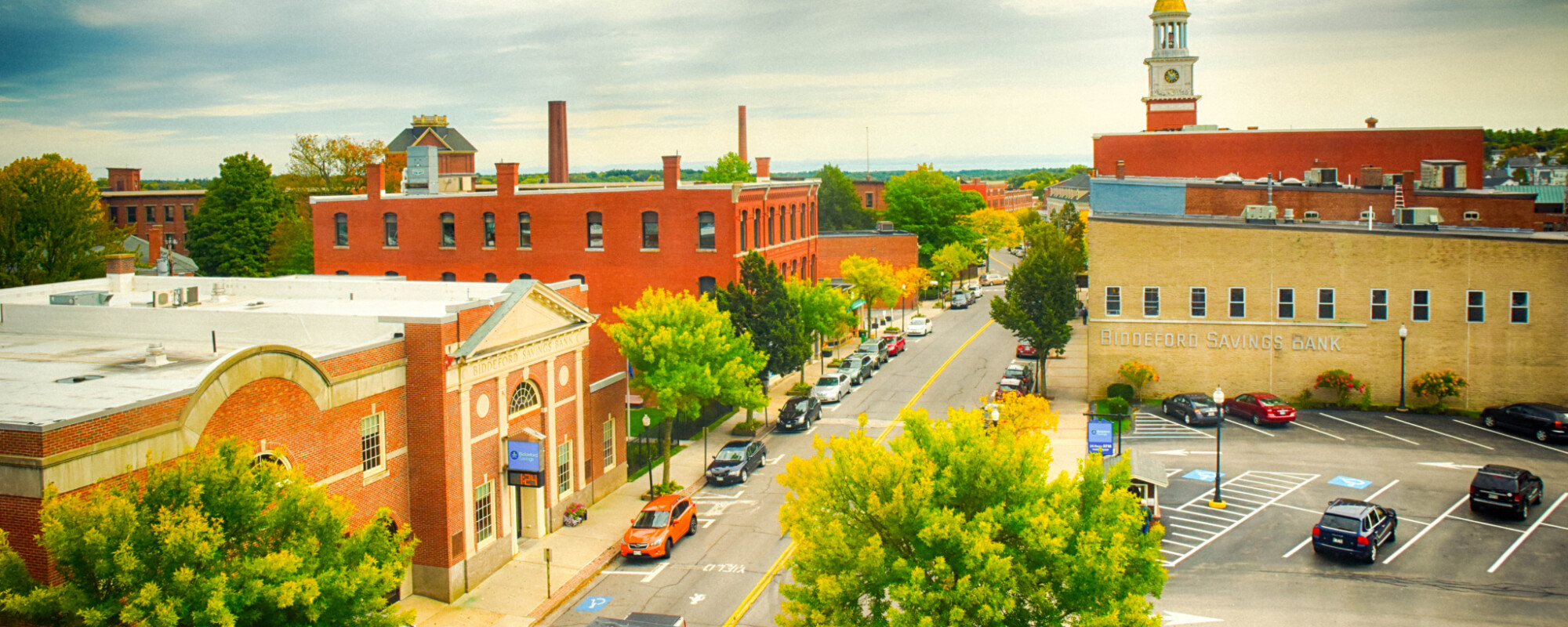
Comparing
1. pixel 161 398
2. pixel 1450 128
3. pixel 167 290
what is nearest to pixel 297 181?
pixel 167 290

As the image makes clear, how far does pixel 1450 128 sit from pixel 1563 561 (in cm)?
4994

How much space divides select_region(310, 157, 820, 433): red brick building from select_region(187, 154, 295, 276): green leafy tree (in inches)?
1369

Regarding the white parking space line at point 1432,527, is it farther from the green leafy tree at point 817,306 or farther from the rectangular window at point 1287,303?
the green leafy tree at point 817,306

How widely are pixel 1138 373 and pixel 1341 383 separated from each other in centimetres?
874

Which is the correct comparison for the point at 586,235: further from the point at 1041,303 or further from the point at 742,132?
the point at 742,132

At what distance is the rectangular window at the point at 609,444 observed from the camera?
3828 cm

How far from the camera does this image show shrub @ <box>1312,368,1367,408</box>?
157ft

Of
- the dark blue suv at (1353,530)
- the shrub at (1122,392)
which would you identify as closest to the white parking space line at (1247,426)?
the shrub at (1122,392)

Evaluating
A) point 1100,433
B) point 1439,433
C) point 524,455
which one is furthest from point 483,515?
point 1439,433

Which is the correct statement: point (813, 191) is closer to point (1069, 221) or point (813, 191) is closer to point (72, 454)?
point (72, 454)

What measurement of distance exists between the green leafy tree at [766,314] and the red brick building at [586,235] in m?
2.95

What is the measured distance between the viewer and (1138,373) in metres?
50.2

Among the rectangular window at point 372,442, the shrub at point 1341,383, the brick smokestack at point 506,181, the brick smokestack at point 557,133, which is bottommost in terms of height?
the shrub at point 1341,383

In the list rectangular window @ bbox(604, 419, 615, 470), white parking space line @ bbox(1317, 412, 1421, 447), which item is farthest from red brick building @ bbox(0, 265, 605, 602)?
white parking space line @ bbox(1317, 412, 1421, 447)
